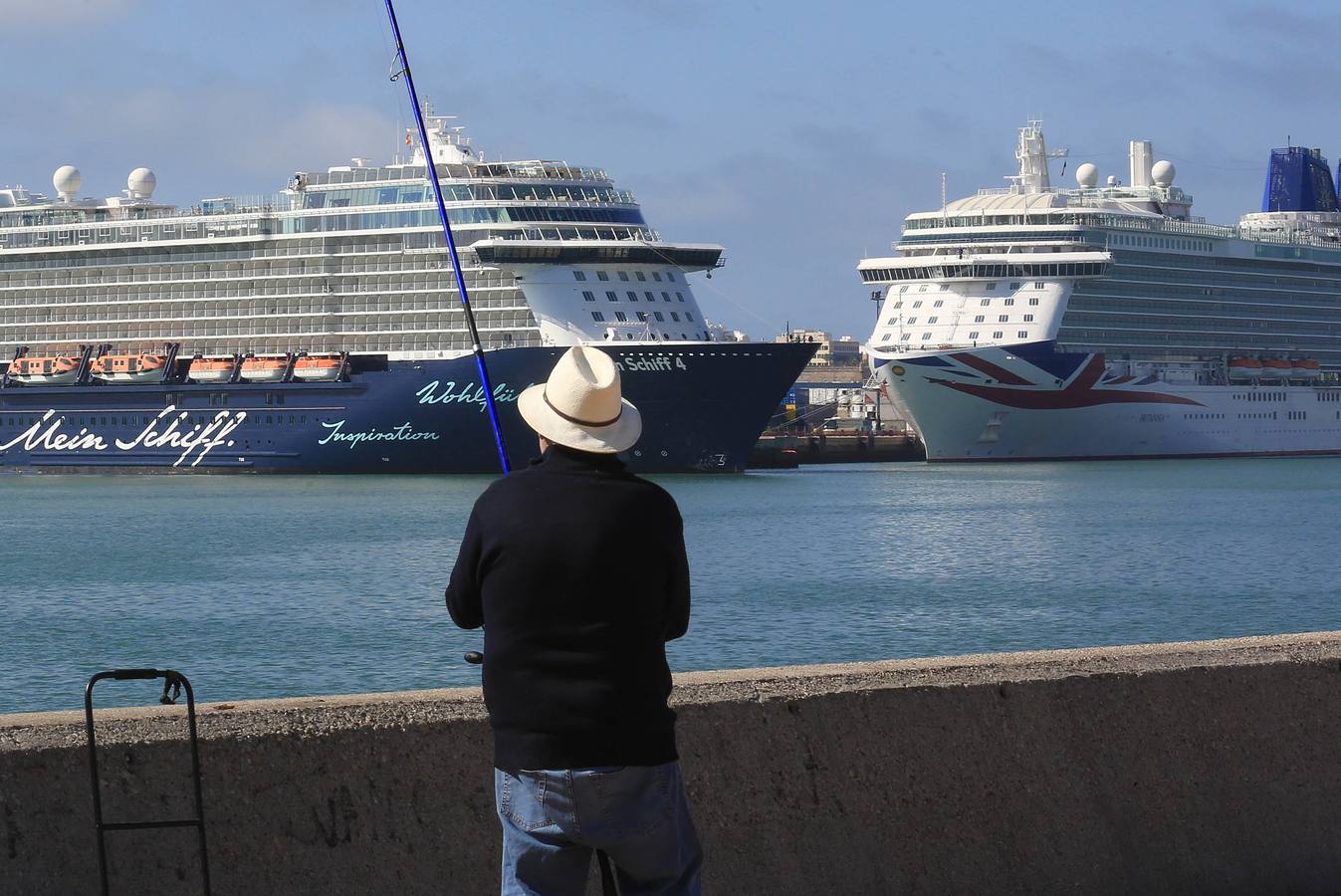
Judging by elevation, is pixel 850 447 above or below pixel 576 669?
below

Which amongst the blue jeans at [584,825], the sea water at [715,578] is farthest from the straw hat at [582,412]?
the blue jeans at [584,825]

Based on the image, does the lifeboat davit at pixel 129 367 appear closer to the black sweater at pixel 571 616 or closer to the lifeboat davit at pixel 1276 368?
the lifeboat davit at pixel 1276 368

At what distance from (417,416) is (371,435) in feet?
5.07

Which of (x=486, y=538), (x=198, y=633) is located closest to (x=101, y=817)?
(x=486, y=538)

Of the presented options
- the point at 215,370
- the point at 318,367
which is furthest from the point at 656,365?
the point at 215,370

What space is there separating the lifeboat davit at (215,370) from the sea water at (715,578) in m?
7.14

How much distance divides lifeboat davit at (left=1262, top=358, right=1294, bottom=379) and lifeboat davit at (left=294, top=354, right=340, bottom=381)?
39.3m

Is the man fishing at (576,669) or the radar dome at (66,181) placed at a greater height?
the radar dome at (66,181)

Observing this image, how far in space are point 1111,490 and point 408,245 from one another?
67.8 feet

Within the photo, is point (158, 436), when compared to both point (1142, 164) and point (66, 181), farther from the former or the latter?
point (1142, 164)

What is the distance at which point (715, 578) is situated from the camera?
25875 millimetres

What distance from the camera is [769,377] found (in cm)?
5169

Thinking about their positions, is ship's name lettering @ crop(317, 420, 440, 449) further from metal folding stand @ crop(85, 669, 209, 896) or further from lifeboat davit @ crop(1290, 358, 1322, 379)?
metal folding stand @ crop(85, 669, 209, 896)

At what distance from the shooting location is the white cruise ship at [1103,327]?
66.9 meters
